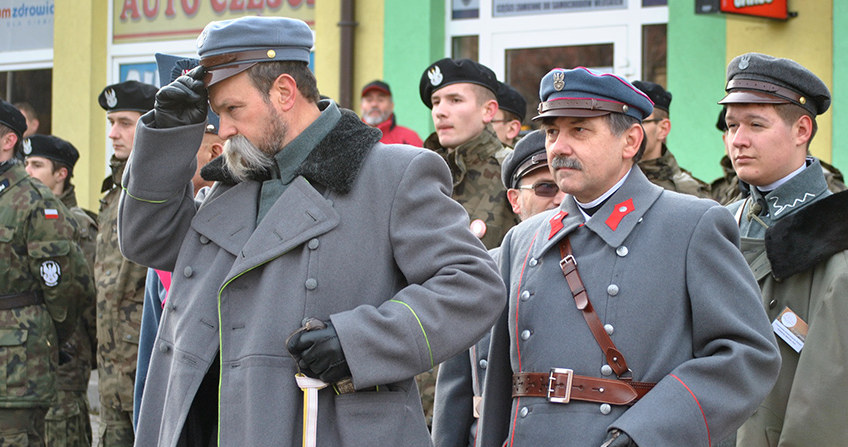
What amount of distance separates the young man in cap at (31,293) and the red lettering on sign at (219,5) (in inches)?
178

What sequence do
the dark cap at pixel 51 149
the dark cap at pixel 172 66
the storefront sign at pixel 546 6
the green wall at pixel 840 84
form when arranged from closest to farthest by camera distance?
the dark cap at pixel 172 66, the green wall at pixel 840 84, the dark cap at pixel 51 149, the storefront sign at pixel 546 6

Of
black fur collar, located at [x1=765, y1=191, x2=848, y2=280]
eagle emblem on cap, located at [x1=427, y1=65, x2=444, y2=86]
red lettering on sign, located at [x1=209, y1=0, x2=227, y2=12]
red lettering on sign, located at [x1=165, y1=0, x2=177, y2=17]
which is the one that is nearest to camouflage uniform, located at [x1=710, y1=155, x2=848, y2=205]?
eagle emblem on cap, located at [x1=427, y1=65, x2=444, y2=86]

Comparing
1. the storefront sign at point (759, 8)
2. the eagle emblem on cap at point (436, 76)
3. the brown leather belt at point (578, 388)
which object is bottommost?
the brown leather belt at point (578, 388)

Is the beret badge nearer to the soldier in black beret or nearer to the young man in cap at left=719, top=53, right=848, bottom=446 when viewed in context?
the young man in cap at left=719, top=53, right=848, bottom=446

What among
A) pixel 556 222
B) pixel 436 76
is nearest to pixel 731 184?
pixel 436 76

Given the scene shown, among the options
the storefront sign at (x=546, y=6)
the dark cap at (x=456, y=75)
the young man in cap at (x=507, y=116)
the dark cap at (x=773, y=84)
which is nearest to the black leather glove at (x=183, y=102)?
the dark cap at (x=773, y=84)

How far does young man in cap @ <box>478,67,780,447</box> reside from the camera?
9.36 ft

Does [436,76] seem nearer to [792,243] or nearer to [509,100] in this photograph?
[509,100]

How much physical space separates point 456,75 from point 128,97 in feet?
6.28

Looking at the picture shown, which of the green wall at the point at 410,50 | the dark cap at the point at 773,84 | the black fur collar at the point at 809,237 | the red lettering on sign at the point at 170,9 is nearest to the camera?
the black fur collar at the point at 809,237

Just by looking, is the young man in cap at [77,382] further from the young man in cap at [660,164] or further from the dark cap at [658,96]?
the dark cap at [658,96]

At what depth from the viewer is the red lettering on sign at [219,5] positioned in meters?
10.4

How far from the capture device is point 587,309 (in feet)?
9.87

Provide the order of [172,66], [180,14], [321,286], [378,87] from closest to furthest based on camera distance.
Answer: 1. [321,286]
2. [172,66]
3. [378,87]
4. [180,14]
